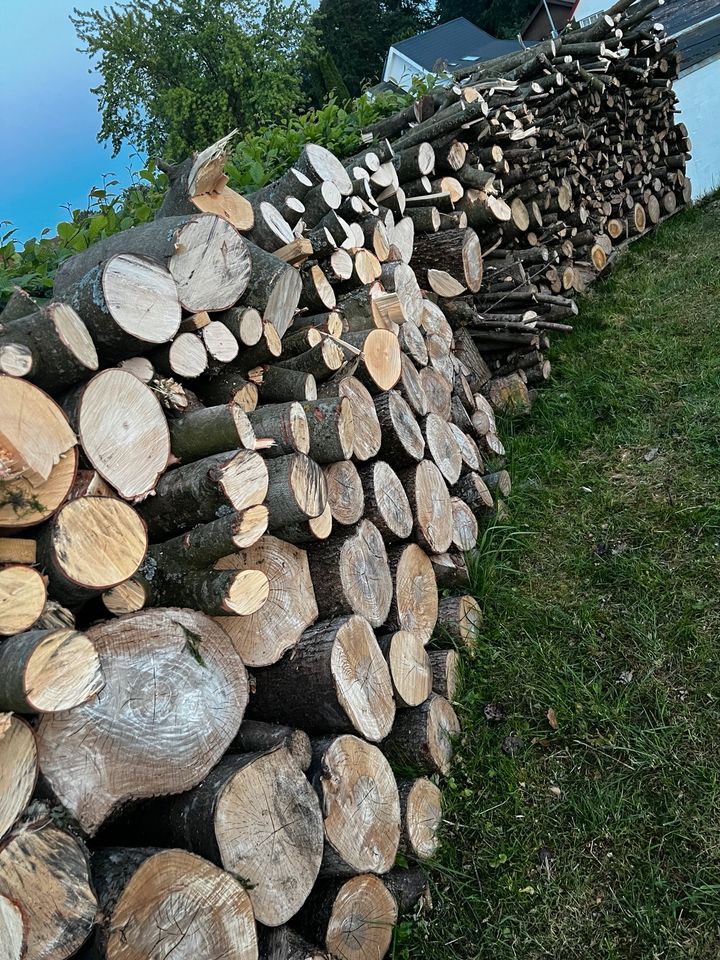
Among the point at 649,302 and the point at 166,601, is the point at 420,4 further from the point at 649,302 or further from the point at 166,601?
the point at 166,601

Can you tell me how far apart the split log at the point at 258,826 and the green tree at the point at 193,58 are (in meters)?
27.9

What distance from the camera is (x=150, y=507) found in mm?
2117

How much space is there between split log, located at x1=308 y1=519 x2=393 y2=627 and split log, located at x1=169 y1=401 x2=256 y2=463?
517 mm

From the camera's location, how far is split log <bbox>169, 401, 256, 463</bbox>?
212 centimetres

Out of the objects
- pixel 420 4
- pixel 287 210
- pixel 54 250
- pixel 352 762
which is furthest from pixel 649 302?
pixel 420 4

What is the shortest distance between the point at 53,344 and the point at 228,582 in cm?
74

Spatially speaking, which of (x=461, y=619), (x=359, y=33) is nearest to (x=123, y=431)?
(x=461, y=619)

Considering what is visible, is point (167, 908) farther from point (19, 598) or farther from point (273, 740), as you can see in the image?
point (19, 598)

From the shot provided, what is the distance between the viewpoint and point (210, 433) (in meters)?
2.13

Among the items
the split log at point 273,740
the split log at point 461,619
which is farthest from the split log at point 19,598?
the split log at point 461,619

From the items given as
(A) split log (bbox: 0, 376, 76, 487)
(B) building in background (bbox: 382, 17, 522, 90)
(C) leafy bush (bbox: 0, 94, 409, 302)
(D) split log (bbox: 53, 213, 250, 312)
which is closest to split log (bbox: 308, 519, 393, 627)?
(D) split log (bbox: 53, 213, 250, 312)

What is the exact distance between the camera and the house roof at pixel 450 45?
28148 millimetres

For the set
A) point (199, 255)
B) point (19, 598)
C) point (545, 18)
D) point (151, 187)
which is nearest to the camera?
point (19, 598)

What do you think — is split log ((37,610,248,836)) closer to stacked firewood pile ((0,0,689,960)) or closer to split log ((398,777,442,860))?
stacked firewood pile ((0,0,689,960))
